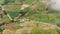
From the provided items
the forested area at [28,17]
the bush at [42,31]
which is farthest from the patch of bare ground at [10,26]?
the bush at [42,31]

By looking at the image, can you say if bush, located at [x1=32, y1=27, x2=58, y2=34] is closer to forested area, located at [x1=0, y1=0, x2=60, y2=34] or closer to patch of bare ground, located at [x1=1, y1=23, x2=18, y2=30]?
forested area, located at [x1=0, y1=0, x2=60, y2=34]

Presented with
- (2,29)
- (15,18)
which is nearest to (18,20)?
(15,18)

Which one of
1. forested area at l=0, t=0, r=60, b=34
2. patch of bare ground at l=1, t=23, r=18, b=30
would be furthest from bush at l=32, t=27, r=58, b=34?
patch of bare ground at l=1, t=23, r=18, b=30

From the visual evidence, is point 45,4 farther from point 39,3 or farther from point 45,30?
point 45,30

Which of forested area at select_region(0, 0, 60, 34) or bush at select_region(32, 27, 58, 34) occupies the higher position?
forested area at select_region(0, 0, 60, 34)

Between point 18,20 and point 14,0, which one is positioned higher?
point 14,0

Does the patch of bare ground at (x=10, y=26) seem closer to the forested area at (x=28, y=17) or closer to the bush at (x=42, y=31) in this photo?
the forested area at (x=28, y=17)

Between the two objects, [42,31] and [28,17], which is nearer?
[42,31]

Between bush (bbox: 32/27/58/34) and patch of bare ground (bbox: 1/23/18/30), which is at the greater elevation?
patch of bare ground (bbox: 1/23/18/30)
